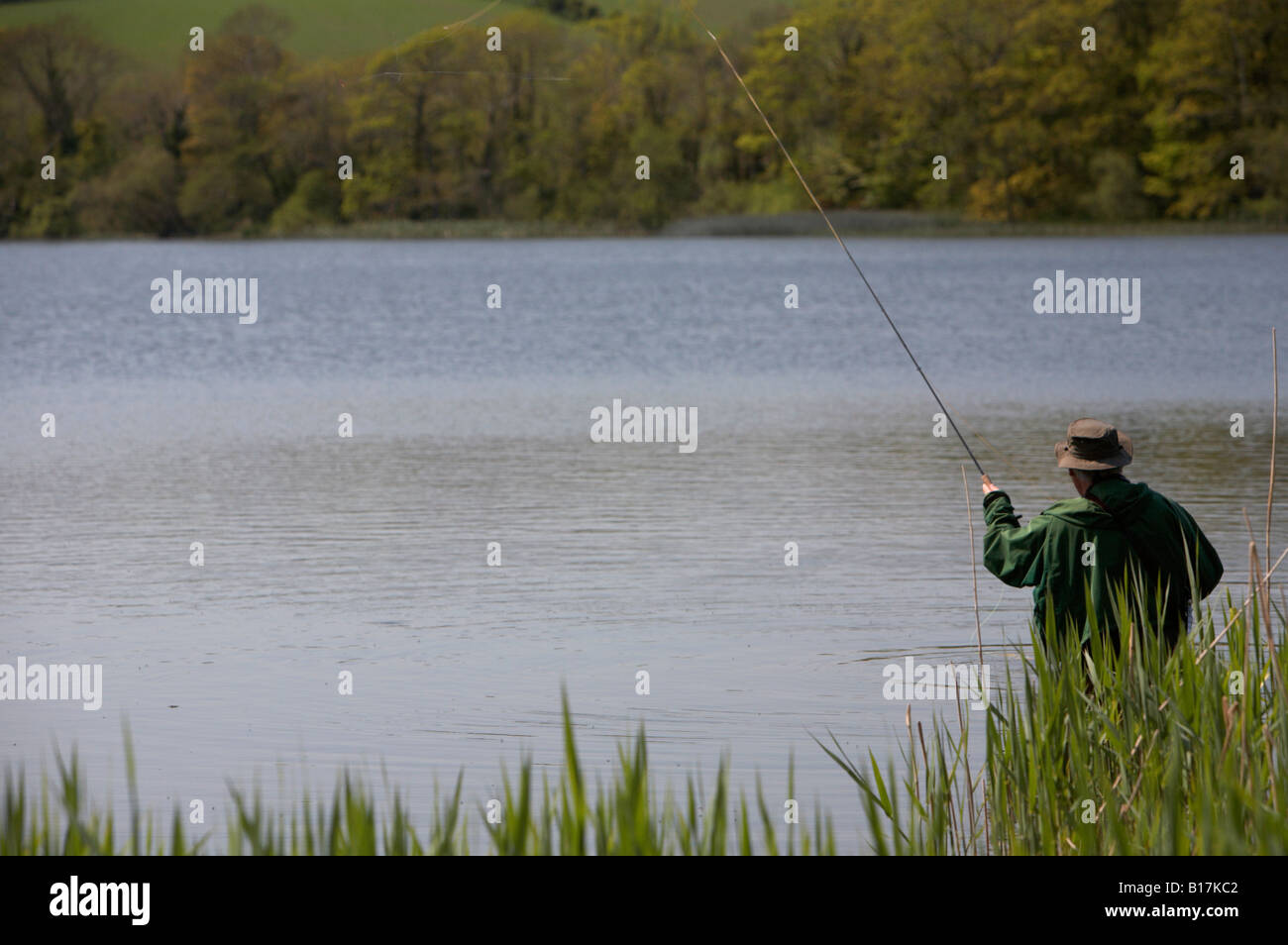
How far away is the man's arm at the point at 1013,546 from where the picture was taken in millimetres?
6066

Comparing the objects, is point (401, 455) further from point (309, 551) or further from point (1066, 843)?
point (1066, 843)

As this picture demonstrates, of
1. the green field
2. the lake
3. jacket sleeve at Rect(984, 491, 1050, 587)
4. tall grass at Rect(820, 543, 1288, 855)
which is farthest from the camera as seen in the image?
the green field

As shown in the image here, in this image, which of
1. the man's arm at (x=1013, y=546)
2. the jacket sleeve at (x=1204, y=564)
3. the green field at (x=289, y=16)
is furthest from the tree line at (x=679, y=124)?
the jacket sleeve at (x=1204, y=564)

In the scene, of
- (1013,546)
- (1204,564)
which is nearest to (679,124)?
(1013,546)

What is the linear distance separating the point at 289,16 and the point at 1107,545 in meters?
113

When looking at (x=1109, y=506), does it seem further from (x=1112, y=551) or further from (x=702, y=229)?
(x=702, y=229)

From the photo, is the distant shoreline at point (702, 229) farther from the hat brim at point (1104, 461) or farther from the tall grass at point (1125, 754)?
the tall grass at point (1125, 754)

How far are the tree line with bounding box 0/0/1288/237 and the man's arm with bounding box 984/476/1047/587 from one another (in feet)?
240

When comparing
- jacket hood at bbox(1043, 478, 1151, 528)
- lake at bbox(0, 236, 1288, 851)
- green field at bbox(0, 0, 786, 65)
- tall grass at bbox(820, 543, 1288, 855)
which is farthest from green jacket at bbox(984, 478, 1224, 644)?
green field at bbox(0, 0, 786, 65)

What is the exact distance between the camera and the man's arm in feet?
19.9

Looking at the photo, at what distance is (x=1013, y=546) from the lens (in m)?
6.13

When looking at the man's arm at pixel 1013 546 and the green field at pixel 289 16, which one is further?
the green field at pixel 289 16

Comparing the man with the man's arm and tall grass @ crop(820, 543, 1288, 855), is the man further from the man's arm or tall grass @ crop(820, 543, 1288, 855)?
tall grass @ crop(820, 543, 1288, 855)
